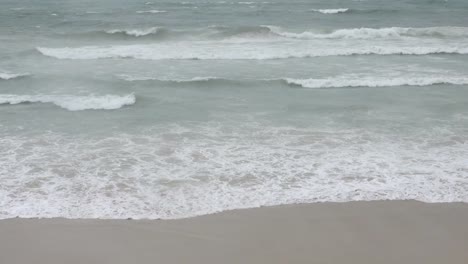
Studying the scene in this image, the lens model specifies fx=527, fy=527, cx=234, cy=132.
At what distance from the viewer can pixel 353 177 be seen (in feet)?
29.7

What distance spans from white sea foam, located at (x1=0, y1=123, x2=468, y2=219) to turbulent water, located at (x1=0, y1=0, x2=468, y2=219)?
0.11ft

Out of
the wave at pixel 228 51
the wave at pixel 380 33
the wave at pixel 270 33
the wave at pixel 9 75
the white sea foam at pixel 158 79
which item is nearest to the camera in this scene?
the white sea foam at pixel 158 79

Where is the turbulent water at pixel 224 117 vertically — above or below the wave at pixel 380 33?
below

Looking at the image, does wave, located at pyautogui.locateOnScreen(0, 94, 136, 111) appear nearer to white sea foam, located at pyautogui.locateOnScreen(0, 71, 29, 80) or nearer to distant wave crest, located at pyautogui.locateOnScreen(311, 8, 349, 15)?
white sea foam, located at pyautogui.locateOnScreen(0, 71, 29, 80)

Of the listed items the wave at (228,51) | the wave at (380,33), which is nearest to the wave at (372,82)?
the wave at (228,51)

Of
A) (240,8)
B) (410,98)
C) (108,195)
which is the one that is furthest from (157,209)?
(240,8)

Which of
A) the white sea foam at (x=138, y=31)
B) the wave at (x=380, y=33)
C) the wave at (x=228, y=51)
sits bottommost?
the wave at (x=228, y=51)

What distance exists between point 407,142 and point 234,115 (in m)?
4.16

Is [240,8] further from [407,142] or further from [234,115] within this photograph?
[407,142]

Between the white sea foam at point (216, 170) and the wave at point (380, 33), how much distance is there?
46.0 feet

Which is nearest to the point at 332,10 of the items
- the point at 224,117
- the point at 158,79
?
the point at 158,79

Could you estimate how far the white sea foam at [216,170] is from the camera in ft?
26.9

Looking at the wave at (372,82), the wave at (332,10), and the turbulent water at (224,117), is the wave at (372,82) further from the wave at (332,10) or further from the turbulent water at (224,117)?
the wave at (332,10)

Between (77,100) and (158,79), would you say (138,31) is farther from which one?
(77,100)
